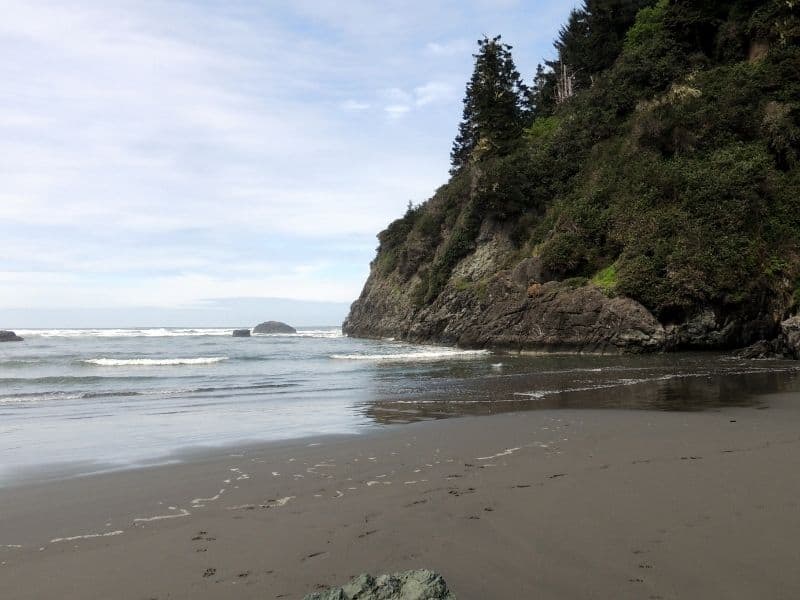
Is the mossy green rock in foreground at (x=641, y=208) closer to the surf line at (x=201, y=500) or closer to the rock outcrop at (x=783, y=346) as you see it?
the rock outcrop at (x=783, y=346)

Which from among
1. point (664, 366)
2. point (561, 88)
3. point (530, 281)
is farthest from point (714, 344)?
point (561, 88)

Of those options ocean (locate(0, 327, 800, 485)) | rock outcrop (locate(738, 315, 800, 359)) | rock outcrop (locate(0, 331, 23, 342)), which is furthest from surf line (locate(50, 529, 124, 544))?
rock outcrop (locate(0, 331, 23, 342))

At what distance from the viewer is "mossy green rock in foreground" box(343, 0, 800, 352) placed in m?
21.3

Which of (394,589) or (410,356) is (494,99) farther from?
(394,589)

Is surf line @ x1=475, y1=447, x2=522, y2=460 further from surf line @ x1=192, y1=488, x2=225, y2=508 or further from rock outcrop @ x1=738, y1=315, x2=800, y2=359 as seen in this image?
rock outcrop @ x1=738, y1=315, x2=800, y2=359

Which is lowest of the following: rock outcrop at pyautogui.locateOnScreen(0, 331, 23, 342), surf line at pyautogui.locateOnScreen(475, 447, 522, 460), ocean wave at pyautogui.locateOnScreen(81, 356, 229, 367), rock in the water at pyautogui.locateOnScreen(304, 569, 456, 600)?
surf line at pyautogui.locateOnScreen(475, 447, 522, 460)

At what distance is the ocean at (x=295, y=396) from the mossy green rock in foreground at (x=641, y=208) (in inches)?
105

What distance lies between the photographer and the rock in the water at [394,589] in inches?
111

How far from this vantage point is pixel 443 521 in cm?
458

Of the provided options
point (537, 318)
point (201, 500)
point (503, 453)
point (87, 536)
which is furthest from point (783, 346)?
point (87, 536)

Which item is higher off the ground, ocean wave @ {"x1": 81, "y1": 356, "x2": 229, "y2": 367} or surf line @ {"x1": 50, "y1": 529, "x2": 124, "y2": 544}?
ocean wave @ {"x1": 81, "y1": 356, "x2": 229, "y2": 367}

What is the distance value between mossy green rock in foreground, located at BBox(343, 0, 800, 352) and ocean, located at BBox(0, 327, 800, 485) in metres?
2.66

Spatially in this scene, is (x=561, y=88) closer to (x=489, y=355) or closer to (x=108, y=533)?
(x=489, y=355)

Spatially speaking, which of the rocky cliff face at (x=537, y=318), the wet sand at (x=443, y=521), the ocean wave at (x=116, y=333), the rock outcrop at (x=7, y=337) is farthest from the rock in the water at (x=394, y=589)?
the ocean wave at (x=116, y=333)
